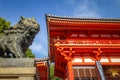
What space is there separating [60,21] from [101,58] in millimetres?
3954

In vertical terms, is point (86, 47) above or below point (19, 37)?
above

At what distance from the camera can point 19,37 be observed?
16.3 feet

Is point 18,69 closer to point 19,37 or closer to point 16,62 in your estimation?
point 16,62

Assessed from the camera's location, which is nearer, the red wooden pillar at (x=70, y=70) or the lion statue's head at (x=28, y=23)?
the lion statue's head at (x=28, y=23)

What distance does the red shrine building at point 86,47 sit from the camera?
1349 cm

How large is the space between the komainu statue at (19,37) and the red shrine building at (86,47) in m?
8.28

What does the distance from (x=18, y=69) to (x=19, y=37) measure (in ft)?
3.31

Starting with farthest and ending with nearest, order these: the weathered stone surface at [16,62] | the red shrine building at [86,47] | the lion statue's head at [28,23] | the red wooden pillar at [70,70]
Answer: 1. the red shrine building at [86,47]
2. the red wooden pillar at [70,70]
3. the lion statue's head at [28,23]
4. the weathered stone surface at [16,62]

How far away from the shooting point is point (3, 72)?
4.20 meters

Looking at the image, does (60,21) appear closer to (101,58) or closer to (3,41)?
(101,58)

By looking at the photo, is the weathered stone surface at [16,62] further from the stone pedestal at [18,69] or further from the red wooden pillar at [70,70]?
the red wooden pillar at [70,70]

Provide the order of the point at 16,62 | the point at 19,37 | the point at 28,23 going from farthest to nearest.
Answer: the point at 28,23
the point at 19,37
the point at 16,62

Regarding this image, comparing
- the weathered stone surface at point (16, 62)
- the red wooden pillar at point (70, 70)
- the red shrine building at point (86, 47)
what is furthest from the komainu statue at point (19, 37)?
the red shrine building at point (86, 47)

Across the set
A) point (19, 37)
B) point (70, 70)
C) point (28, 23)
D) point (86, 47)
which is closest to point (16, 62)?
point (19, 37)
